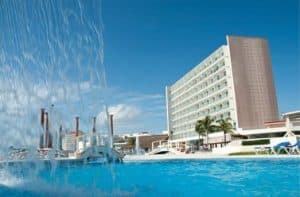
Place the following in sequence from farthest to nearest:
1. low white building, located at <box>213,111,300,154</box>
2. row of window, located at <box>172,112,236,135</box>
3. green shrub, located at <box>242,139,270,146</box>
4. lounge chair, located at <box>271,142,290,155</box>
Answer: row of window, located at <box>172,112,236,135</box> < green shrub, located at <box>242,139,270,146</box> < low white building, located at <box>213,111,300,154</box> < lounge chair, located at <box>271,142,290,155</box>

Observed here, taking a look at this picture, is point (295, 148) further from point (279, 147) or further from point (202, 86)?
point (202, 86)

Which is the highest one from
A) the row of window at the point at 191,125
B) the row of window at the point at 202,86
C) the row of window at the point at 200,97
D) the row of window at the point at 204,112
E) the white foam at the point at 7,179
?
the row of window at the point at 202,86

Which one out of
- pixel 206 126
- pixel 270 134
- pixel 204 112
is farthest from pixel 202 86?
pixel 270 134

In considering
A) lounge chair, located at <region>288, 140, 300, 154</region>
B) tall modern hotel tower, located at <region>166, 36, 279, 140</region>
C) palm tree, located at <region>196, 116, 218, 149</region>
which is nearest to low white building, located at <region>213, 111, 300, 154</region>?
lounge chair, located at <region>288, 140, 300, 154</region>

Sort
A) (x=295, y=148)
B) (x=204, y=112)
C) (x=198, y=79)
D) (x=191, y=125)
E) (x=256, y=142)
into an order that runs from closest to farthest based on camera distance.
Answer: (x=295, y=148)
(x=256, y=142)
(x=204, y=112)
(x=198, y=79)
(x=191, y=125)

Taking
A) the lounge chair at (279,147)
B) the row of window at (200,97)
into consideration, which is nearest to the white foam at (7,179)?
the lounge chair at (279,147)

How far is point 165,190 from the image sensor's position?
14203mm

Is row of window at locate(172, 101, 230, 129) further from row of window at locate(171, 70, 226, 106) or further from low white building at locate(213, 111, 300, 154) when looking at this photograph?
low white building at locate(213, 111, 300, 154)

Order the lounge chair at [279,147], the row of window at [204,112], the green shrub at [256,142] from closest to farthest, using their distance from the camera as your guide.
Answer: the lounge chair at [279,147]
the green shrub at [256,142]
the row of window at [204,112]

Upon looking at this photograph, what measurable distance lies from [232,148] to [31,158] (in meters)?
31.2

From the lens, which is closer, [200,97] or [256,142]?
[256,142]

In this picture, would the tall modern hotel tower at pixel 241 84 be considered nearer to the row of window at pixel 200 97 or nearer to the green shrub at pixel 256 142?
the row of window at pixel 200 97

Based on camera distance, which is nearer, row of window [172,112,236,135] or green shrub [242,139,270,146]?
green shrub [242,139,270,146]

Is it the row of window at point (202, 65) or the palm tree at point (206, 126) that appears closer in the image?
Answer: the palm tree at point (206, 126)
